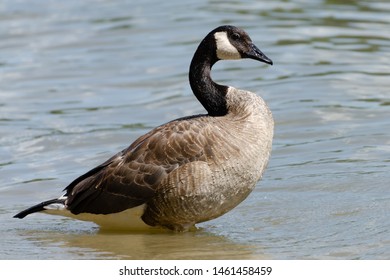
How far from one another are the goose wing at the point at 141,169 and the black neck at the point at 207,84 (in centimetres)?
36

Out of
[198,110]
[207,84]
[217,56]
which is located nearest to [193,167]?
[207,84]

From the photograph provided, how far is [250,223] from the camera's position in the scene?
9883 mm

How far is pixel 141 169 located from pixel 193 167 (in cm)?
54

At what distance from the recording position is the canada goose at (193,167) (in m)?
9.16

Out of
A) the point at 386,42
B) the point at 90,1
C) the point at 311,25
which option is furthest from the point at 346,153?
the point at 90,1

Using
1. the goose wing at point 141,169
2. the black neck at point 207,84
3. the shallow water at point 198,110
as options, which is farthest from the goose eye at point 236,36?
the shallow water at point 198,110

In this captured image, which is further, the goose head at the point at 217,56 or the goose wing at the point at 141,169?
the goose head at the point at 217,56

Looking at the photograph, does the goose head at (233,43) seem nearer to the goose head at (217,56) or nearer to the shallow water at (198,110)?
the goose head at (217,56)

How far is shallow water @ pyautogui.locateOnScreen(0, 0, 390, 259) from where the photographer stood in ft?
30.7

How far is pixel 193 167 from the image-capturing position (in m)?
9.16

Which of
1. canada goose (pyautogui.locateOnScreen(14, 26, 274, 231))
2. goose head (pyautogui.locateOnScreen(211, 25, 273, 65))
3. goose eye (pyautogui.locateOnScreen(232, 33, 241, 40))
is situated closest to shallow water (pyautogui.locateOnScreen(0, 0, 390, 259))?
canada goose (pyautogui.locateOnScreen(14, 26, 274, 231))

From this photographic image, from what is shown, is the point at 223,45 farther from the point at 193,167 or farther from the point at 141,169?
the point at 141,169

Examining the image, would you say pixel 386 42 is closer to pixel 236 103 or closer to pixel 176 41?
pixel 176 41

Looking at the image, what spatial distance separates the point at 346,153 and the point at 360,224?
9.01ft
